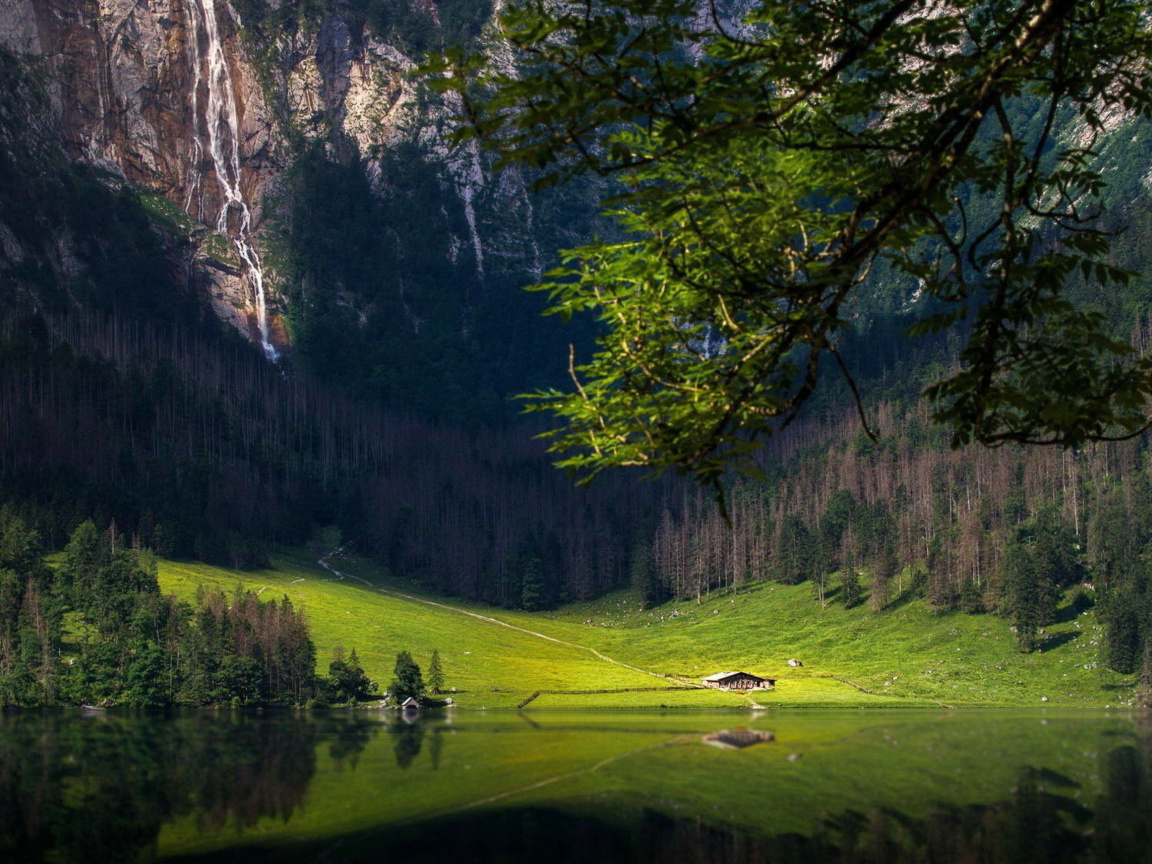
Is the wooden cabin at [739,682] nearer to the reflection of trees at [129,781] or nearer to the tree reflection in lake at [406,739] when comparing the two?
the tree reflection in lake at [406,739]

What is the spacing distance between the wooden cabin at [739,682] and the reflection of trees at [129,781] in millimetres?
59460

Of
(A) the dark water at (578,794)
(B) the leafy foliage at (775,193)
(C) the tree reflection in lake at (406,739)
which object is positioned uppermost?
(B) the leafy foliage at (775,193)

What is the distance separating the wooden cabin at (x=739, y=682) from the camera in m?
153

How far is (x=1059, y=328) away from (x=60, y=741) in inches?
4112

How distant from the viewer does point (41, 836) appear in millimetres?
61000

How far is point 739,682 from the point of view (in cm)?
15388

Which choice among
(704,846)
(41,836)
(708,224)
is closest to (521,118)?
(708,224)

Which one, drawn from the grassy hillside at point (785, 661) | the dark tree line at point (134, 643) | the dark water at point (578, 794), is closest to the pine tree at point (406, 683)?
the grassy hillside at point (785, 661)

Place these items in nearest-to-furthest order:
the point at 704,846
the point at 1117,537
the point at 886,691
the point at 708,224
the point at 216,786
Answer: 1. the point at 708,224
2. the point at 704,846
3. the point at 216,786
4. the point at 886,691
5. the point at 1117,537

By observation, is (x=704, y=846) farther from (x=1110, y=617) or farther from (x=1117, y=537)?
(x=1117, y=537)

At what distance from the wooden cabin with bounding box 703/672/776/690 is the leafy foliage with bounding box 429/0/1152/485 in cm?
14401

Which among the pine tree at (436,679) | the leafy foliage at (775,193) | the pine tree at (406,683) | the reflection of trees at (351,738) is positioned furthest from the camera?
the pine tree at (436,679)

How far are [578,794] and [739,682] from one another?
85.3 meters

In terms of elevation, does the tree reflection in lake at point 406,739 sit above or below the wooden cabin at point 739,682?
above
